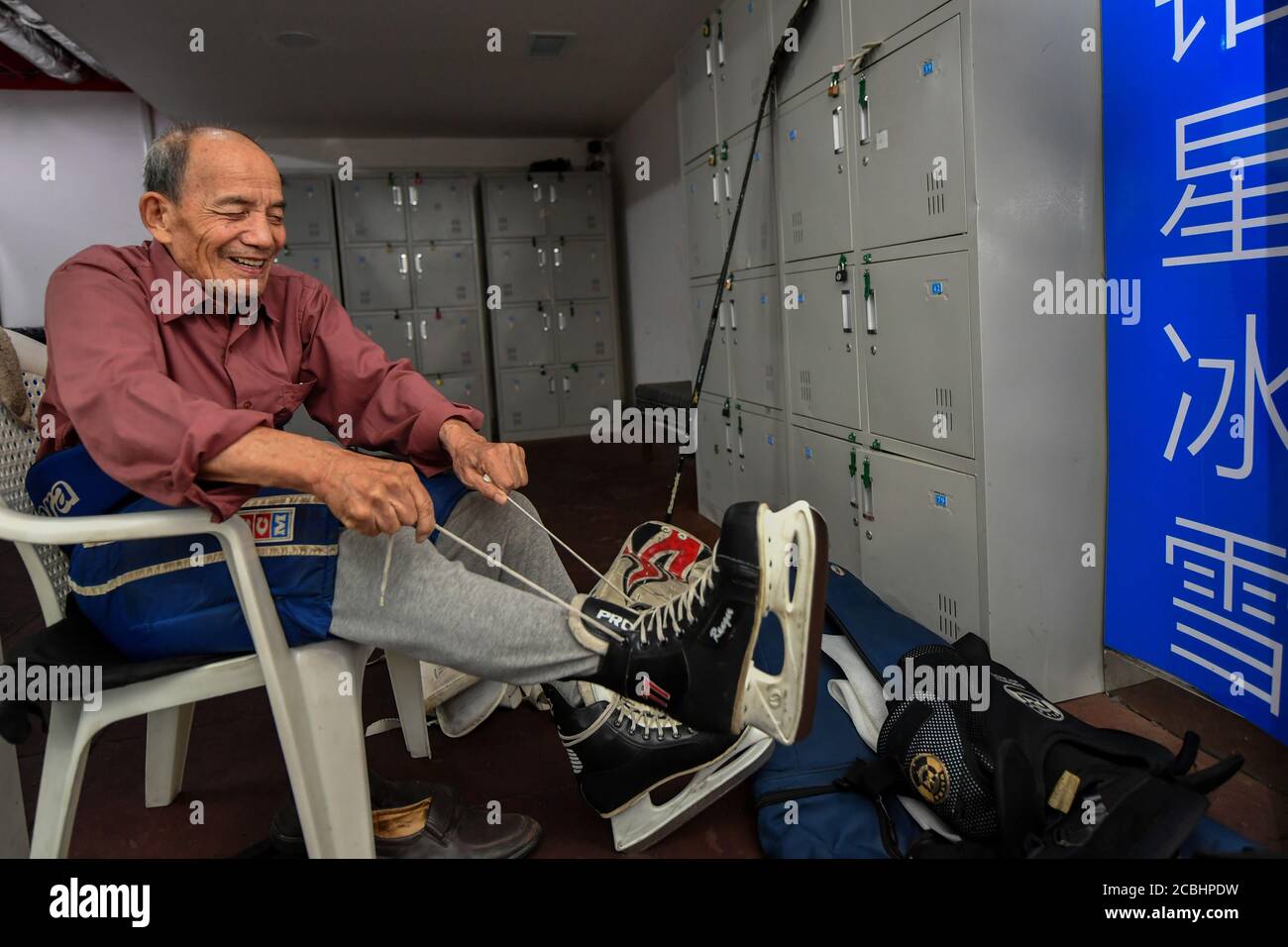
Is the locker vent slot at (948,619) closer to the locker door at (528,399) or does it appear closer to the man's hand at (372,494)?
the man's hand at (372,494)

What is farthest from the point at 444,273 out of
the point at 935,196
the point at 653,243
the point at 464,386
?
the point at 935,196

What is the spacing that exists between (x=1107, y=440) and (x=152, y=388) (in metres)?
1.89

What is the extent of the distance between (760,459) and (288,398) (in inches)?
86.3

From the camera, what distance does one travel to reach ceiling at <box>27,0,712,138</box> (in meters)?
4.27

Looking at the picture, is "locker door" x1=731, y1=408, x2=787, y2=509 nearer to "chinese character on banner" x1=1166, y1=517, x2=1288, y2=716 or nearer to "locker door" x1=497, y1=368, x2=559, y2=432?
"chinese character on banner" x1=1166, y1=517, x2=1288, y2=716

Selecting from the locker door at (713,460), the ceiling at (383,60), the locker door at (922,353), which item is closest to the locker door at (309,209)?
the ceiling at (383,60)

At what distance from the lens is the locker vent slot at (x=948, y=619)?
2107mm

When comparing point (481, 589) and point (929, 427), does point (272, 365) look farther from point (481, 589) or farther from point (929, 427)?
point (929, 427)

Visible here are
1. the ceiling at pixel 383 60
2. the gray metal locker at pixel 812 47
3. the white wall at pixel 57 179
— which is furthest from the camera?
the white wall at pixel 57 179

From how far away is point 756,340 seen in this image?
333 cm

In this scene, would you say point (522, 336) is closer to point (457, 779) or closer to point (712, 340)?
point (712, 340)

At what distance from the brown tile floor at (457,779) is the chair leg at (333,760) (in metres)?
0.39
